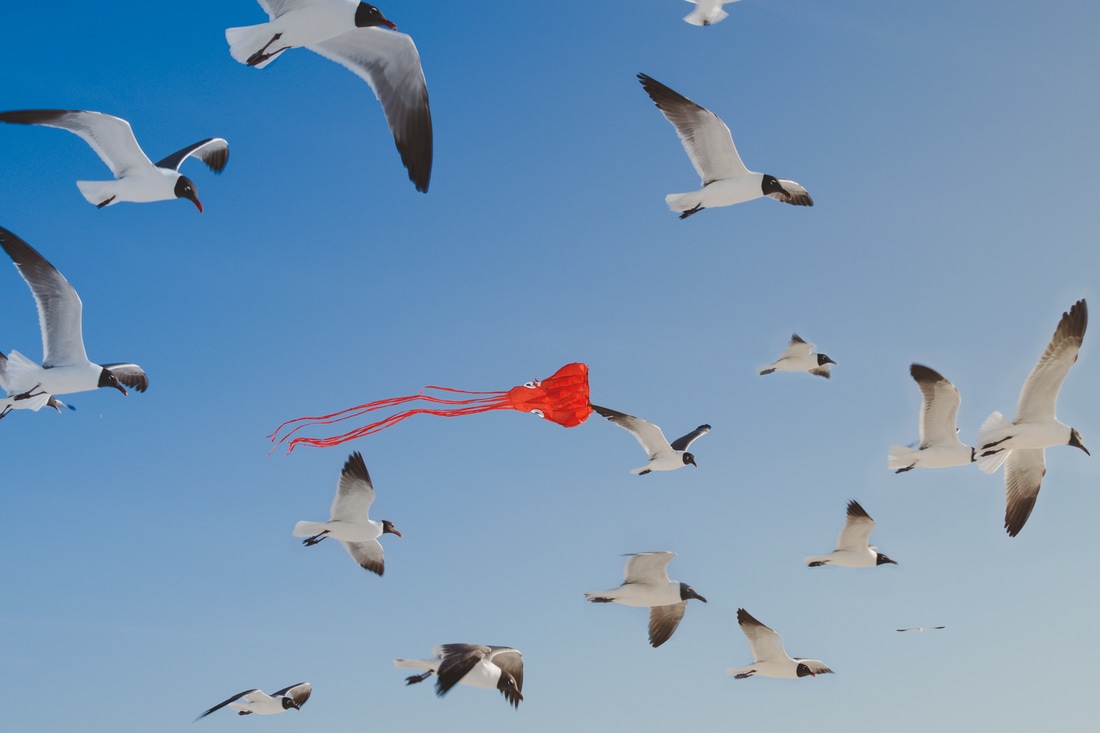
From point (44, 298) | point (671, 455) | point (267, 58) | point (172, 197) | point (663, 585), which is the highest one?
point (267, 58)

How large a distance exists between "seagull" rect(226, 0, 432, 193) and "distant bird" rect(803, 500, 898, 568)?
10.7 metres

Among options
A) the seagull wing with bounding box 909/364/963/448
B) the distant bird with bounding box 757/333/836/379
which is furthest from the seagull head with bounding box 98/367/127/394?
the seagull wing with bounding box 909/364/963/448

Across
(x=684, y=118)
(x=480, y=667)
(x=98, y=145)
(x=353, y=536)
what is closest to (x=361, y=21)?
(x=98, y=145)

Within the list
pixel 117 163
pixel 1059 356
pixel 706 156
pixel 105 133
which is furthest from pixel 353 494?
pixel 1059 356

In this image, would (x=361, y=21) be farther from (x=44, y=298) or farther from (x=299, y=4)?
(x=44, y=298)

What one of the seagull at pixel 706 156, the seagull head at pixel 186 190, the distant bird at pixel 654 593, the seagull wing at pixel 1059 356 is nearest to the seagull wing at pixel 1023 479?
the seagull wing at pixel 1059 356

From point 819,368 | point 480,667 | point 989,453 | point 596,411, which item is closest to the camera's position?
point 480,667

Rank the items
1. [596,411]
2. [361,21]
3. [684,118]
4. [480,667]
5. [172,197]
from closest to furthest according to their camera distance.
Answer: [361,21] < [480,667] < [172,197] < [684,118] < [596,411]

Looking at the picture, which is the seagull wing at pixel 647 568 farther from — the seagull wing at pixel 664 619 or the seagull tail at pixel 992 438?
the seagull tail at pixel 992 438

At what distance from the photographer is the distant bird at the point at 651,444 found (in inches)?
758

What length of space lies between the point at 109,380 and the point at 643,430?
8224 millimetres

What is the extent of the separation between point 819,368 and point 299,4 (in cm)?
1336

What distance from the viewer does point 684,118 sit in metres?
15.6

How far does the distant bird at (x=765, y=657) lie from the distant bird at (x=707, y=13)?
8543 millimetres
